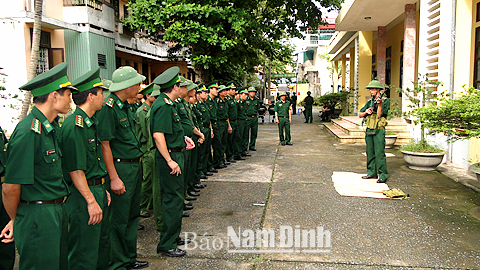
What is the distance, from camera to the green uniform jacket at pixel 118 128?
3400 millimetres

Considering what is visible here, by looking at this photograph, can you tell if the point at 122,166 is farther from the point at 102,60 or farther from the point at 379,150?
the point at 102,60

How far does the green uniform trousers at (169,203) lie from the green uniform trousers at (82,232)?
36.4 inches

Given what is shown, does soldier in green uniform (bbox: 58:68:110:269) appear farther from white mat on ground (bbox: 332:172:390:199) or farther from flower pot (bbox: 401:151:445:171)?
flower pot (bbox: 401:151:445:171)

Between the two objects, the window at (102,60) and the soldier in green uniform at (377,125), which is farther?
the window at (102,60)

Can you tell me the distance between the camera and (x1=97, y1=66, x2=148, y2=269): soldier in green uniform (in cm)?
337

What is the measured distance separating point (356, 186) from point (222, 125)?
11.3 feet

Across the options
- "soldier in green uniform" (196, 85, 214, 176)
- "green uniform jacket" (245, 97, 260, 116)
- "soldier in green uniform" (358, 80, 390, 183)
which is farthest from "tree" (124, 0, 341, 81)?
"soldier in green uniform" (358, 80, 390, 183)

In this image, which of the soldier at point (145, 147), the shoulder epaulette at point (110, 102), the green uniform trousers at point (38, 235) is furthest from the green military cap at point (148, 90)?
the green uniform trousers at point (38, 235)

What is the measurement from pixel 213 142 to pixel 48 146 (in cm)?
600

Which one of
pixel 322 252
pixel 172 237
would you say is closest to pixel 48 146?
pixel 172 237

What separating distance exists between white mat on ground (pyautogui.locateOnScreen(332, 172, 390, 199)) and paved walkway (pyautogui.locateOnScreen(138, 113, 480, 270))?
170mm

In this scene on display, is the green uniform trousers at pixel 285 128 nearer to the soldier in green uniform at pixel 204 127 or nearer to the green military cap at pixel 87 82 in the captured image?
the soldier in green uniform at pixel 204 127

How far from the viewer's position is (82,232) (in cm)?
286

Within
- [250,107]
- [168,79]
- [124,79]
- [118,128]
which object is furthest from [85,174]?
[250,107]
